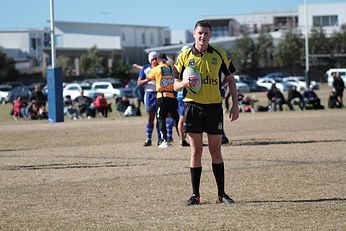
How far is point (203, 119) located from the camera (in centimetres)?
939

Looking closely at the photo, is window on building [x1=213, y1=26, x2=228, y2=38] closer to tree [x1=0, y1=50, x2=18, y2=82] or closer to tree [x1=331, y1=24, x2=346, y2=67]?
tree [x1=331, y1=24, x2=346, y2=67]

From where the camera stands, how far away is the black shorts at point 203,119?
30.8 feet

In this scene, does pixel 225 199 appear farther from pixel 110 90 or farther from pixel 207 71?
pixel 110 90

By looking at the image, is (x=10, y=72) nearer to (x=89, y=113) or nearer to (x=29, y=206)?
(x=89, y=113)

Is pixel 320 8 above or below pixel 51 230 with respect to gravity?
above

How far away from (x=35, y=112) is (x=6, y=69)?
168 feet

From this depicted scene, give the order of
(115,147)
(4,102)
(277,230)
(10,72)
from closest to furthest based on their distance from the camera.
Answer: (277,230), (115,147), (4,102), (10,72)

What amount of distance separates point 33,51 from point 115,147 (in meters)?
84.4

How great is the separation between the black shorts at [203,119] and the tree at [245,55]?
8433 centimetres

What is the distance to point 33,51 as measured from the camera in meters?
100

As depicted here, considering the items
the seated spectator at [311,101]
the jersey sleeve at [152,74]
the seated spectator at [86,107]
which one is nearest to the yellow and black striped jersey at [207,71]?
the jersey sleeve at [152,74]

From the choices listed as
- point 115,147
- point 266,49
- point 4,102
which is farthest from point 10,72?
point 115,147

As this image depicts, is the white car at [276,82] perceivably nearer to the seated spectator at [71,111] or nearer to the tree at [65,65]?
the tree at [65,65]

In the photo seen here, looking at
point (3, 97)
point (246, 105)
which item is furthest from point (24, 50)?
point (246, 105)
